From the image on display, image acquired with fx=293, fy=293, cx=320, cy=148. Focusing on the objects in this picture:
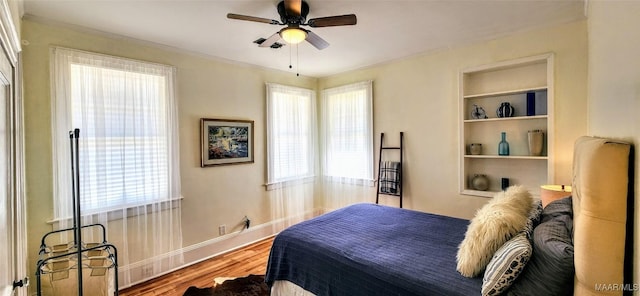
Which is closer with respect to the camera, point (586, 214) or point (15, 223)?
point (586, 214)

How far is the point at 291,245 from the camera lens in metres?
2.27

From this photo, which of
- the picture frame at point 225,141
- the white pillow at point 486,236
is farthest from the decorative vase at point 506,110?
the picture frame at point 225,141

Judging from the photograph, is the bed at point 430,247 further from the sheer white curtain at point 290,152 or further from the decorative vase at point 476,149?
the sheer white curtain at point 290,152

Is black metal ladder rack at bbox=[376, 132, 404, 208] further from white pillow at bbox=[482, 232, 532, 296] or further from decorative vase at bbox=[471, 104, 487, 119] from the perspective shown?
white pillow at bbox=[482, 232, 532, 296]

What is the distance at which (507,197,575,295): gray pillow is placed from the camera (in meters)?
1.18

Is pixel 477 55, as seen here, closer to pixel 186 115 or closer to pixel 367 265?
pixel 367 265

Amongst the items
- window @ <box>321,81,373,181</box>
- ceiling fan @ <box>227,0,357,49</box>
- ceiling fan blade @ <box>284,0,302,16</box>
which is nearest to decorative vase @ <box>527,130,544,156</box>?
window @ <box>321,81,373,181</box>

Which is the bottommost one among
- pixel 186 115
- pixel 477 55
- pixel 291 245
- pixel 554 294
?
pixel 291 245

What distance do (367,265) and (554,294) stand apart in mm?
921

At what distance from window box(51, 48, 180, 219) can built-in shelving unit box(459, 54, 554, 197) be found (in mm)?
3297

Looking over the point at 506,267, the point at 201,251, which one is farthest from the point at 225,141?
the point at 506,267

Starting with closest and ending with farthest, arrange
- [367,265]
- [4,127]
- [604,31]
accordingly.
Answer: [604,31] < [4,127] < [367,265]

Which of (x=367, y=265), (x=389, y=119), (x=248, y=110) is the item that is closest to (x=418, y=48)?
(x=389, y=119)

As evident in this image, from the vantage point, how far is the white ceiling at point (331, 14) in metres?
2.29
